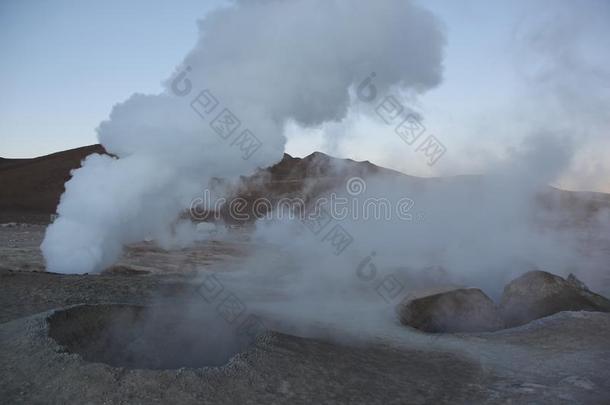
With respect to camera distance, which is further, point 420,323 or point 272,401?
point 420,323

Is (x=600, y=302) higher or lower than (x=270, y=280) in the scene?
higher

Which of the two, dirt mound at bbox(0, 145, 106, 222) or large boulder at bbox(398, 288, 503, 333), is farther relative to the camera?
dirt mound at bbox(0, 145, 106, 222)

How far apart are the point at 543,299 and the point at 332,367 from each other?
5105mm

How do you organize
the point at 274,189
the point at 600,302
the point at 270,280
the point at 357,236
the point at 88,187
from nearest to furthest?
the point at 600,302, the point at 88,187, the point at 270,280, the point at 357,236, the point at 274,189

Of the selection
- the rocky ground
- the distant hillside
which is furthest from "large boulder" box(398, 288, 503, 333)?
the distant hillside

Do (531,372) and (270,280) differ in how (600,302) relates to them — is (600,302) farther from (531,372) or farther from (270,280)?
(270,280)

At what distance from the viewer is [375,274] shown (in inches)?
512

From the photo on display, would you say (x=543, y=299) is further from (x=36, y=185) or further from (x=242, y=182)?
(x=36, y=185)

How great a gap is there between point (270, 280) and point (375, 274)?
282cm

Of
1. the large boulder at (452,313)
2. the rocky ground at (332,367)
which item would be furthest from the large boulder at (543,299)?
the rocky ground at (332,367)

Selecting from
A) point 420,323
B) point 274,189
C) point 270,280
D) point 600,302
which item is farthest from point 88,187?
point 274,189

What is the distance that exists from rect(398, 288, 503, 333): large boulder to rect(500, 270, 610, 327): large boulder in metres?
0.57
